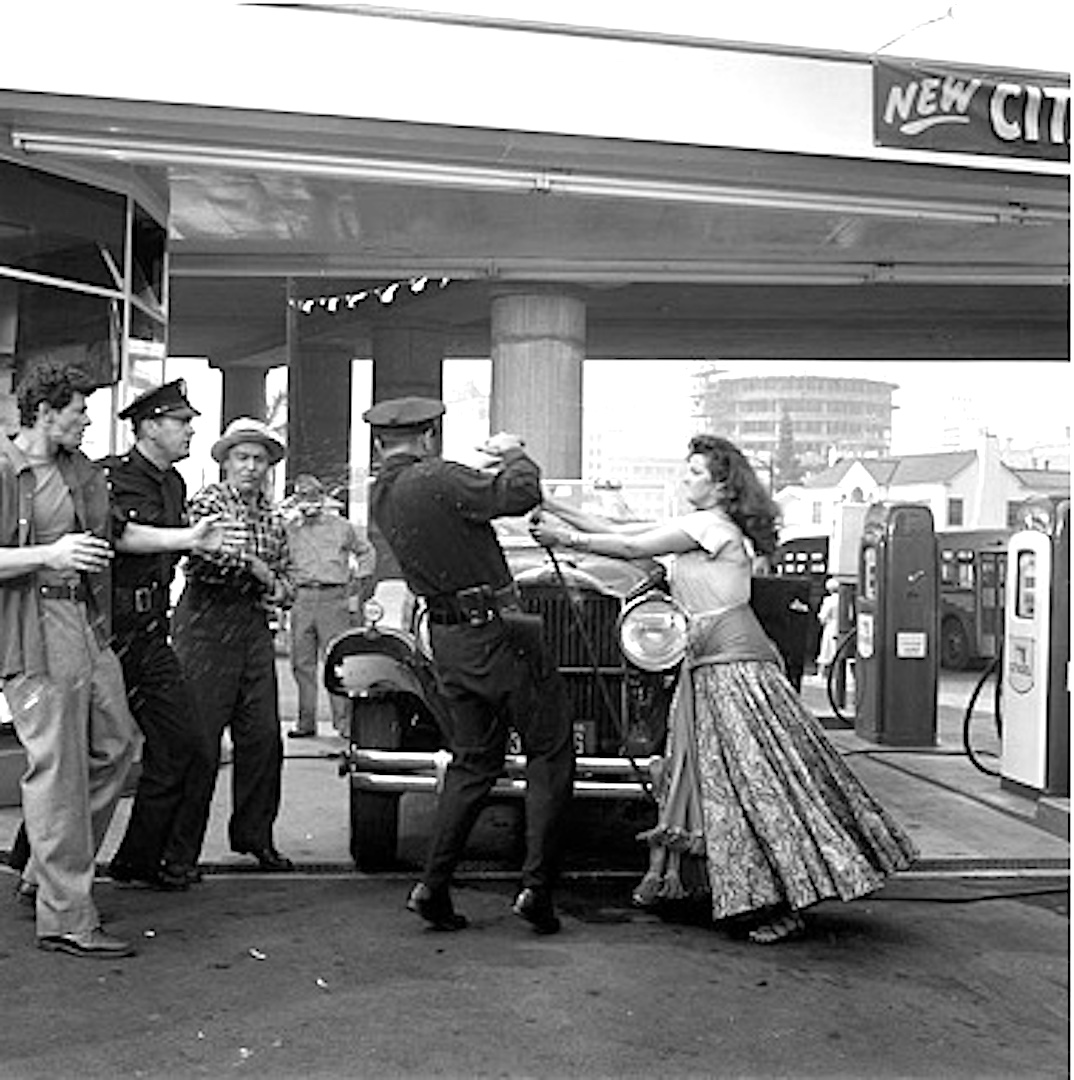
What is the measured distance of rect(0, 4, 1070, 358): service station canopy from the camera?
7.92 meters

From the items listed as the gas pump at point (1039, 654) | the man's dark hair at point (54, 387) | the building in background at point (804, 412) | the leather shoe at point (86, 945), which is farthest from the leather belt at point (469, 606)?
the building in background at point (804, 412)

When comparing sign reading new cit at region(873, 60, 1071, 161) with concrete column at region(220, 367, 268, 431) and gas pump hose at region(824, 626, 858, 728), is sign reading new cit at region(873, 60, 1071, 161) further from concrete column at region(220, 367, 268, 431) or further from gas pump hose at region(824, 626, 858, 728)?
concrete column at region(220, 367, 268, 431)

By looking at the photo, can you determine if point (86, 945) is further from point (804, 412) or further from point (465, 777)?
point (804, 412)

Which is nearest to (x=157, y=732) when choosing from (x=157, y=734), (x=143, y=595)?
(x=157, y=734)

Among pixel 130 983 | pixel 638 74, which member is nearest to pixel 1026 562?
pixel 638 74

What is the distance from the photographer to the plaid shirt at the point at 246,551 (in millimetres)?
6105

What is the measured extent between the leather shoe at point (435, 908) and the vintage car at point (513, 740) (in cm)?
66

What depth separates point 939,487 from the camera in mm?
21734

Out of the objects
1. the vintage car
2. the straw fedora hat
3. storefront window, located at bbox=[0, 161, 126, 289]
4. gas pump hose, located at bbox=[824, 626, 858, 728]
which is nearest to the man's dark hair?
the straw fedora hat

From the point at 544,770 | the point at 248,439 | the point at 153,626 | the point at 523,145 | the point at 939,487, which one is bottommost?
the point at 544,770

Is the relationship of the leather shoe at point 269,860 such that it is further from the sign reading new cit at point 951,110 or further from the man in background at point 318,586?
the sign reading new cit at point 951,110

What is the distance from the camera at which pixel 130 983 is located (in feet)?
15.9

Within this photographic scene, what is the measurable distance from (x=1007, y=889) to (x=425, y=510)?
3.04 metres

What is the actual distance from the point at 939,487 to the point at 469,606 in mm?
17311
